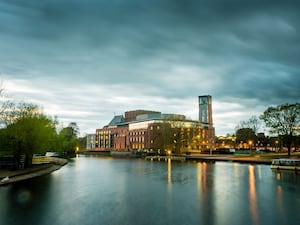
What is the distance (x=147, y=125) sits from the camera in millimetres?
192500

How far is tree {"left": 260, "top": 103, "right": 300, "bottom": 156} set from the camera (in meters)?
81.5

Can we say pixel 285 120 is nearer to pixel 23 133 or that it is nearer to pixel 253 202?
pixel 253 202

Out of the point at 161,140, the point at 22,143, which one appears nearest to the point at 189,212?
the point at 22,143

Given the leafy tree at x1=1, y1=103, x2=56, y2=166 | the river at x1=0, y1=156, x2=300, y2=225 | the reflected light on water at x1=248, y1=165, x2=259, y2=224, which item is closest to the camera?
the river at x1=0, y1=156, x2=300, y2=225

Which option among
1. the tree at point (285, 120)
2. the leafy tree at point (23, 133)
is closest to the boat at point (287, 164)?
Result: the tree at point (285, 120)

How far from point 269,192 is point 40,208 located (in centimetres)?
2446

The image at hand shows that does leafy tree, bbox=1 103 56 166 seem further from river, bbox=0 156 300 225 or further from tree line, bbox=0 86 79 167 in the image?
river, bbox=0 156 300 225

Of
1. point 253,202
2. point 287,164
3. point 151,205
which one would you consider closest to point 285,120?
point 287,164

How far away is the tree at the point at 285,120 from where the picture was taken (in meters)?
81.5

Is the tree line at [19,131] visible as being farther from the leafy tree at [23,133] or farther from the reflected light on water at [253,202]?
the reflected light on water at [253,202]

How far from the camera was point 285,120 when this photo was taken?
82.4m

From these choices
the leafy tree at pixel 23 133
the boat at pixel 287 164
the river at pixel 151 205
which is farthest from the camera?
the boat at pixel 287 164

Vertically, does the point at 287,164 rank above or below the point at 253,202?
above

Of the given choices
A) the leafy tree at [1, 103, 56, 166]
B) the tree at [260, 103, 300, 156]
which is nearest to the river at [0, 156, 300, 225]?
the leafy tree at [1, 103, 56, 166]
